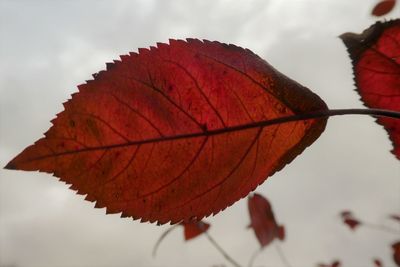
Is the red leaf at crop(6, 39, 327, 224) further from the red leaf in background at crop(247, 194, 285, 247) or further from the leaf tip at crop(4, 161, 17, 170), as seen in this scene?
the red leaf in background at crop(247, 194, 285, 247)

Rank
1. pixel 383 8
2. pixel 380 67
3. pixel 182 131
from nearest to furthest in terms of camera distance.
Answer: pixel 182 131, pixel 380 67, pixel 383 8

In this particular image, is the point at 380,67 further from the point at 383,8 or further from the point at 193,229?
the point at 193,229

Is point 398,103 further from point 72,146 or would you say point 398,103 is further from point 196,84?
point 72,146

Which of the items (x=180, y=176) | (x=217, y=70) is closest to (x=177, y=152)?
(x=180, y=176)

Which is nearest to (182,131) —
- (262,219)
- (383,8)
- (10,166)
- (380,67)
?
(10,166)

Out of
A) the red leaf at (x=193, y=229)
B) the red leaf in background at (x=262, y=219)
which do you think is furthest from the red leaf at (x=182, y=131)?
the red leaf at (x=193, y=229)
